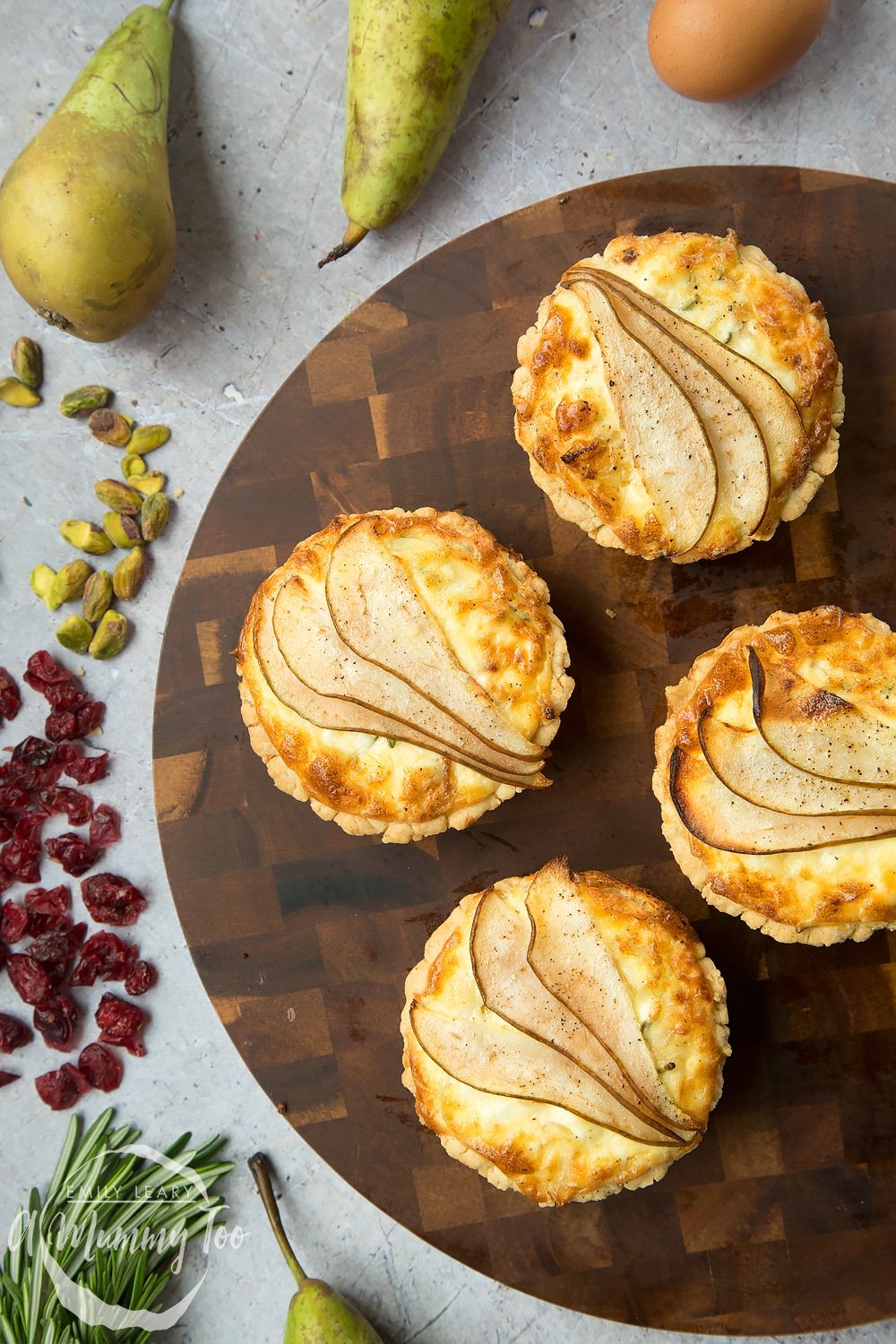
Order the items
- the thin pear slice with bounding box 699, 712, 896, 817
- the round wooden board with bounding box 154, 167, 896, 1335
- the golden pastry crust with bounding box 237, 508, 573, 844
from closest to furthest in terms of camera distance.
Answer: the thin pear slice with bounding box 699, 712, 896, 817 → the golden pastry crust with bounding box 237, 508, 573, 844 → the round wooden board with bounding box 154, 167, 896, 1335

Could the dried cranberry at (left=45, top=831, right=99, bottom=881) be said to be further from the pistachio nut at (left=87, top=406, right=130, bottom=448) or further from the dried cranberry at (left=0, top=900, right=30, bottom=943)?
the pistachio nut at (left=87, top=406, right=130, bottom=448)

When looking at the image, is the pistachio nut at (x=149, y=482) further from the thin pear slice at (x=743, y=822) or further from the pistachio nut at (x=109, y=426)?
the thin pear slice at (x=743, y=822)

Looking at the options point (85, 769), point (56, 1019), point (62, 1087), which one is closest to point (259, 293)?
point (85, 769)

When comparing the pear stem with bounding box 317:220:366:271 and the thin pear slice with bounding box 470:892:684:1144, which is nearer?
the thin pear slice with bounding box 470:892:684:1144

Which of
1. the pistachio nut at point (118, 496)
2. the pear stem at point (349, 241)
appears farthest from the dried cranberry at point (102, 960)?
the pear stem at point (349, 241)

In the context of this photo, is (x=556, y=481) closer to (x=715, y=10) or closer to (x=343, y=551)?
(x=343, y=551)

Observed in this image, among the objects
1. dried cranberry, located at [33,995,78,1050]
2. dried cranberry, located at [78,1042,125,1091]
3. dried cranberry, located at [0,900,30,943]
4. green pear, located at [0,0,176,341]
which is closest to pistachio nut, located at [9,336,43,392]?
green pear, located at [0,0,176,341]

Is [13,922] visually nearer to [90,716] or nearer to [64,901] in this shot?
[64,901]
